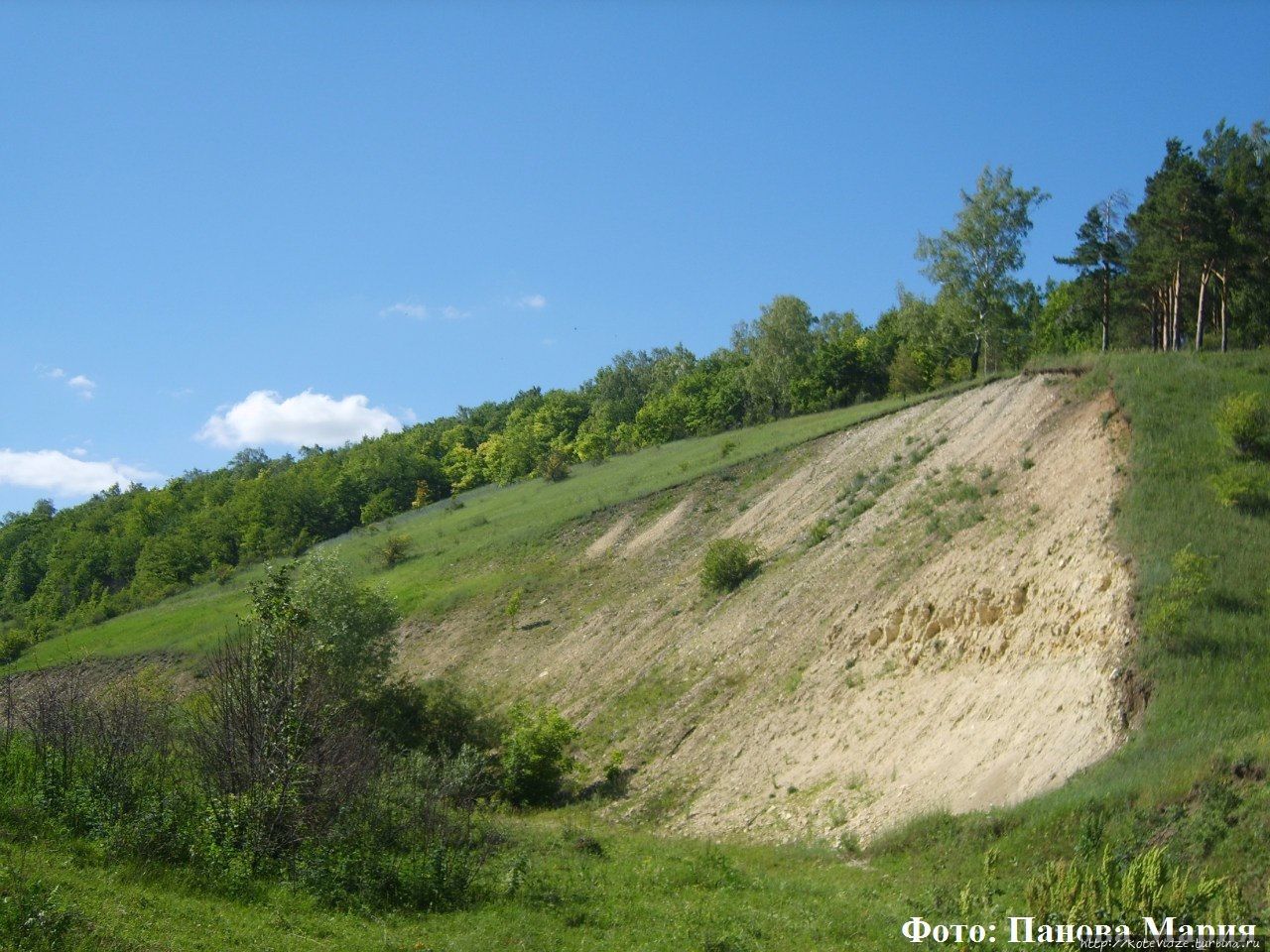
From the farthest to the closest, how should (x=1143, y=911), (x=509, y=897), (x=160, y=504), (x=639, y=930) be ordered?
(x=160, y=504) < (x=509, y=897) < (x=639, y=930) < (x=1143, y=911)

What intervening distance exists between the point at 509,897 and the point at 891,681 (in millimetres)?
12848

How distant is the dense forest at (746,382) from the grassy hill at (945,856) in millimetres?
19681

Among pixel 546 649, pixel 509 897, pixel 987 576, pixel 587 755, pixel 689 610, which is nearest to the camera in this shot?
pixel 509 897

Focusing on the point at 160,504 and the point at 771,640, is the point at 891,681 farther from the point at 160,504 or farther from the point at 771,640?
the point at 160,504

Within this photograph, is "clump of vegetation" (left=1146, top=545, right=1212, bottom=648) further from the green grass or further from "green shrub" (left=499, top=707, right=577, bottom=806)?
the green grass

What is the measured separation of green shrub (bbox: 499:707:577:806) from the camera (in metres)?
27.2

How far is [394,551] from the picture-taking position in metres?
64.8

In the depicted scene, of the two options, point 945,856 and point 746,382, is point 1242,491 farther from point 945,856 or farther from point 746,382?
point 746,382

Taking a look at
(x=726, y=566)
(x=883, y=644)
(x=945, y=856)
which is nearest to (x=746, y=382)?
(x=726, y=566)

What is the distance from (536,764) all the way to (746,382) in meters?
69.0

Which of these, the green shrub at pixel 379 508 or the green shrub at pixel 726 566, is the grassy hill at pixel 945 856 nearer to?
the green shrub at pixel 726 566

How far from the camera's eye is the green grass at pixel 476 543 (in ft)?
169

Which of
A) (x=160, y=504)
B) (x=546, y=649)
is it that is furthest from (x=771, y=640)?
(x=160, y=504)

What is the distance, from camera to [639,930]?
1294 centimetres
